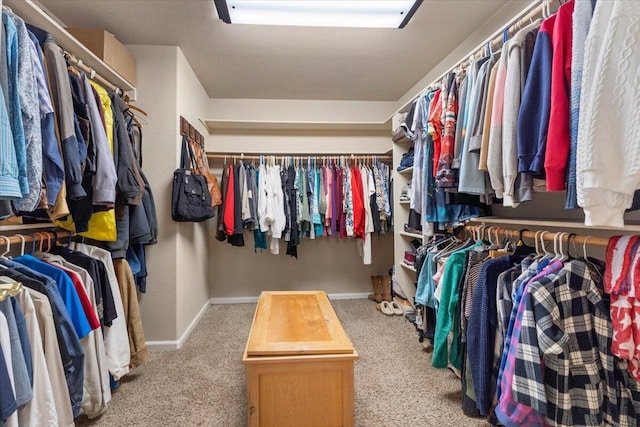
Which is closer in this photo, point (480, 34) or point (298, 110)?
point (480, 34)

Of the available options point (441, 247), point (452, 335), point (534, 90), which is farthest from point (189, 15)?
point (452, 335)

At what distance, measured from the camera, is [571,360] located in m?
1.01

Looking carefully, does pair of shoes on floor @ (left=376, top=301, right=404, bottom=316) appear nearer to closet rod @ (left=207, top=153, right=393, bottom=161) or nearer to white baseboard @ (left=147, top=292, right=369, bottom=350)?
white baseboard @ (left=147, top=292, right=369, bottom=350)

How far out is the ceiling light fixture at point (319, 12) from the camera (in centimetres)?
169

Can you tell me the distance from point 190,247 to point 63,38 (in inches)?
63.3

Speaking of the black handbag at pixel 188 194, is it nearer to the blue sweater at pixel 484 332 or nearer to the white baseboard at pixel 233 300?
the white baseboard at pixel 233 300

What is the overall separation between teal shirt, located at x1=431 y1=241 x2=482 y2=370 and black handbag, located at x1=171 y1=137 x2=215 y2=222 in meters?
Answer: 1.80

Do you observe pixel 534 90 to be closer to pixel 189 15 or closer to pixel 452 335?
pixel 452 335

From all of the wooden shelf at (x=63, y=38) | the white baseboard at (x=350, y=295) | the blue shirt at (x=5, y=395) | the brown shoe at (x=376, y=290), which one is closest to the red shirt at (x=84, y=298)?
the blue shirt at (x=5, y=395)

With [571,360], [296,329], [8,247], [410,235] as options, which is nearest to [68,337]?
[8,247]

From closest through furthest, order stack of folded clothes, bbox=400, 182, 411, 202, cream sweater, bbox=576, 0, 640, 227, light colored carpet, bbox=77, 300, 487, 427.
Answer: cream sweater, bbox=576, 0, 640, 227
light colored carpet, bbox=77, 300, 487, 427
stack of folded clothes, bbox=400, 182, 411, 202

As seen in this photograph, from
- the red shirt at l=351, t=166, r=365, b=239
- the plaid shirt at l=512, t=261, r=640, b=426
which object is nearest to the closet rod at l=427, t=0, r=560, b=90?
the plaid shirt at l=512, t=261, r=640, b=426

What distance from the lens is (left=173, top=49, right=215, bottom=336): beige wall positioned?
7.57 feet

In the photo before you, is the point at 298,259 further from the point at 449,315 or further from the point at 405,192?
the point at 449,315
